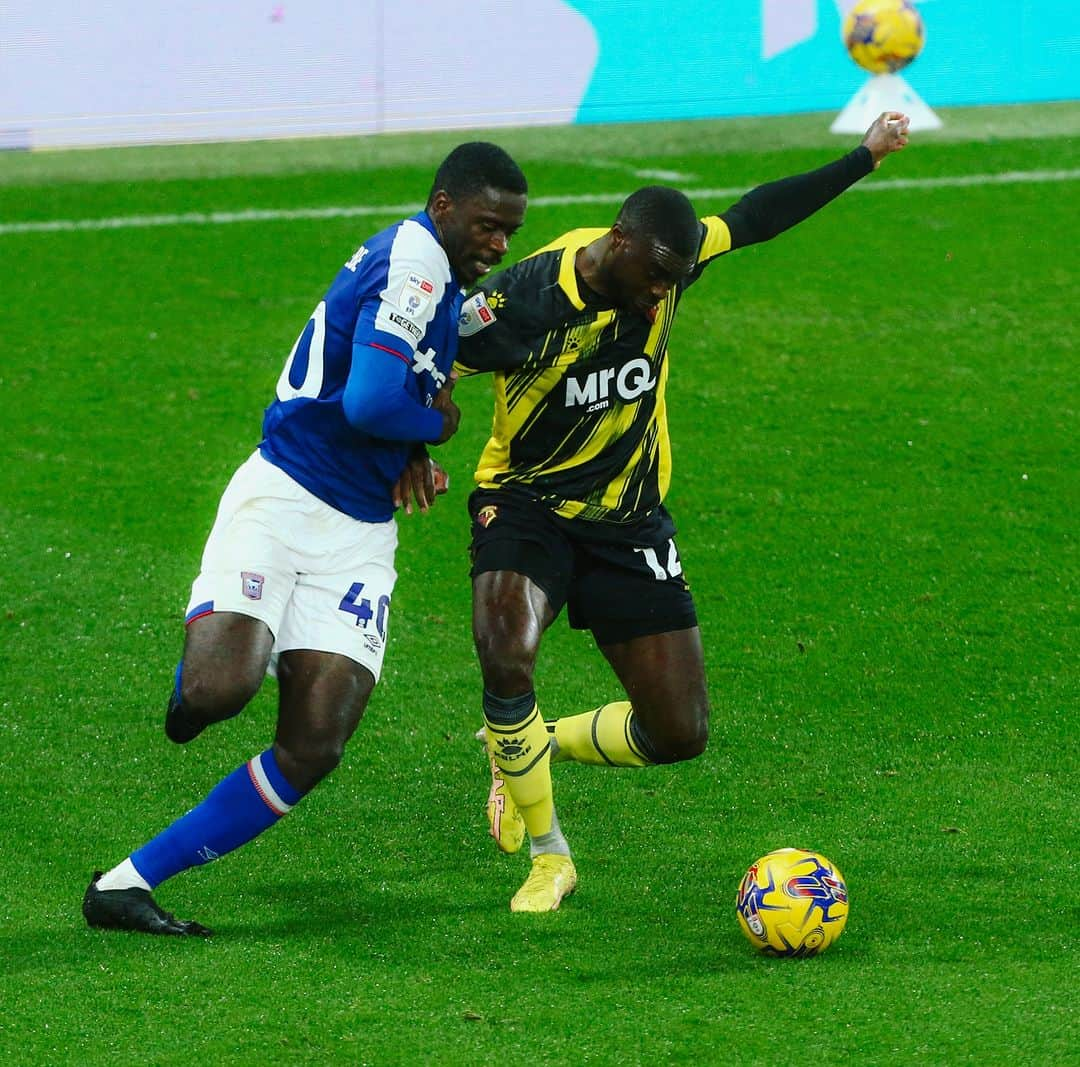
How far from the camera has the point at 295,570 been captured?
5.43m

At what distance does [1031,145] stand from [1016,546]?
8.28 m

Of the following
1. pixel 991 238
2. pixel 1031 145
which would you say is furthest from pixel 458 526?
pixel 1031 145

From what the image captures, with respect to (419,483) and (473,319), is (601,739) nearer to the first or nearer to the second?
(419,483)

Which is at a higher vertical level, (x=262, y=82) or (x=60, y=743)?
(x=262, y=82)

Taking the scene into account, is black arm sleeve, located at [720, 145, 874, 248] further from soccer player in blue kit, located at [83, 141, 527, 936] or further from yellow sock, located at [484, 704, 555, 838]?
yellow sock, located at [484, 704, 555, 838]

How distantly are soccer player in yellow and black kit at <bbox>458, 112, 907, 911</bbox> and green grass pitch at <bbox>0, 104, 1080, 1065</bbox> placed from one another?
0.48m

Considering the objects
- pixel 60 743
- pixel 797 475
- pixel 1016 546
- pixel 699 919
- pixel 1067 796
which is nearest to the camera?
pixel 699 919

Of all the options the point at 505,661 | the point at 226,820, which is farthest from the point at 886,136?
the point at 226,820

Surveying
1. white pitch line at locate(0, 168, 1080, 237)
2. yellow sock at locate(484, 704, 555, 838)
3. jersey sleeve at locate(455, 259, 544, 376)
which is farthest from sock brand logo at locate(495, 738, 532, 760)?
white pitch line at locate(0, 168, 1080, 237)

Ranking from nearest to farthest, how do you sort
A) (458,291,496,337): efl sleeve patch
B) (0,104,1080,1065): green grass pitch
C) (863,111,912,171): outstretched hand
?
1. (0,104,1080,1065): green grass pitch
2. (458,291,496,337): efl sleeve patch
3. (863,111,912,171): outstretched hand

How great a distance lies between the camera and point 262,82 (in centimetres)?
1598

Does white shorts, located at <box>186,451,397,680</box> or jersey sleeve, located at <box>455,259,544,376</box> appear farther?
jersey sleeve, located at <box>455,259,544,376</box>

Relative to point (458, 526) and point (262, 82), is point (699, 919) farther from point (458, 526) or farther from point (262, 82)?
point (262, 82)

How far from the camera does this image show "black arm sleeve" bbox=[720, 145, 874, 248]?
20.5 feet
